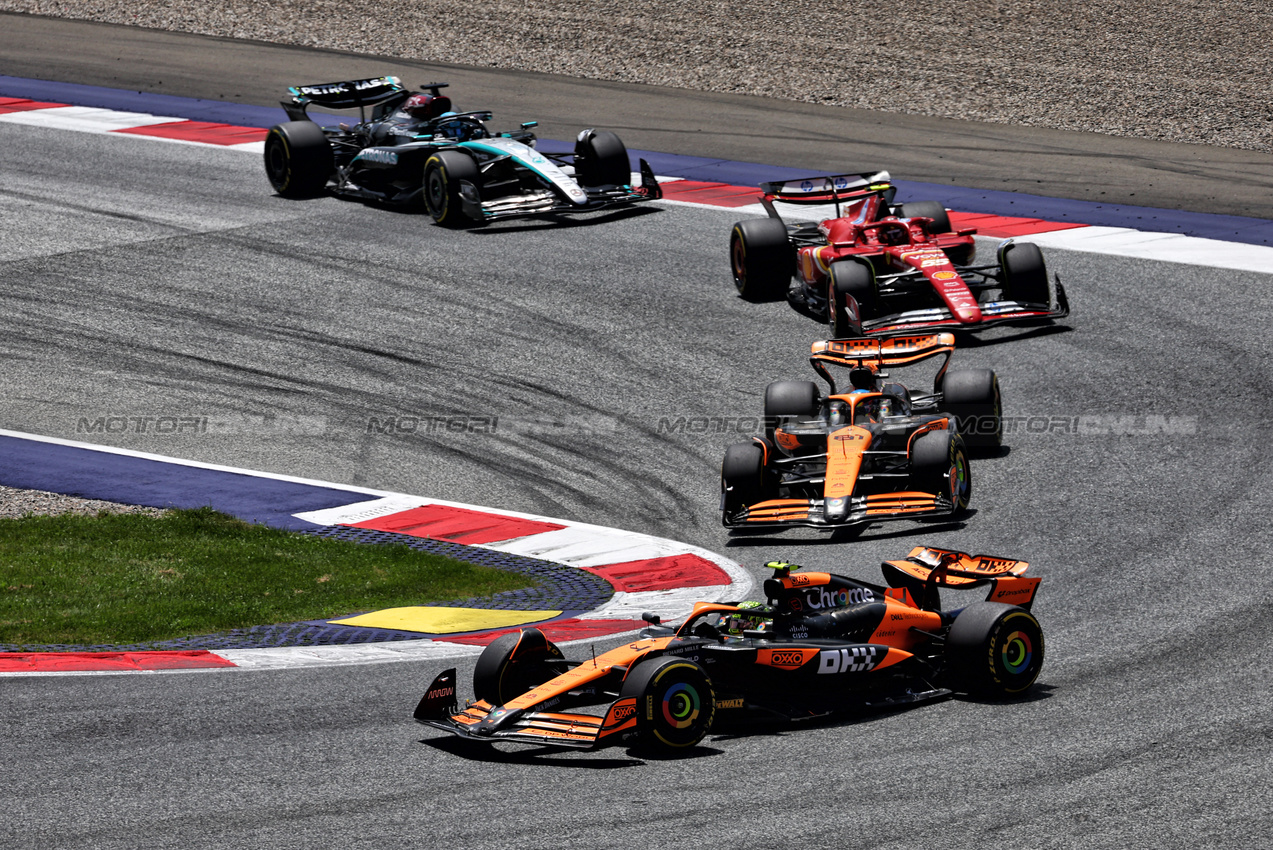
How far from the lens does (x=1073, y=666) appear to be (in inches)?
451

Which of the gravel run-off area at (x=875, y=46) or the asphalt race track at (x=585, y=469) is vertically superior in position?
the gravel run-off area at (x=875, y=46)

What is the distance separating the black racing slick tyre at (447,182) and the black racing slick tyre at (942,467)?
38.2ft

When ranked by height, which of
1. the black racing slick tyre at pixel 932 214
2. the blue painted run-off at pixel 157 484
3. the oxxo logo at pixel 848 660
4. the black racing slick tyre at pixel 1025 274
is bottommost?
the blue painted run-off at pixel 157 484

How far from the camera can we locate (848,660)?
1069 cm

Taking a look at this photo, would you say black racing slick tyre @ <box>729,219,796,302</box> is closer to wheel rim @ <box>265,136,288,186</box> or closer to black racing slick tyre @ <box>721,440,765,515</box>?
black racing slick tyre @ <box>721,440,765,515</box>

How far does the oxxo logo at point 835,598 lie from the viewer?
1095 centimetres

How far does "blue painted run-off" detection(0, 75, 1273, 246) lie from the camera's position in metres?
25.6

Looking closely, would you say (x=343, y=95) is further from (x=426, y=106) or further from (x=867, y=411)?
(x=867, y=411)

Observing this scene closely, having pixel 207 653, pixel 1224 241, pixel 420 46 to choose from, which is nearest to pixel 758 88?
pixel 420 46

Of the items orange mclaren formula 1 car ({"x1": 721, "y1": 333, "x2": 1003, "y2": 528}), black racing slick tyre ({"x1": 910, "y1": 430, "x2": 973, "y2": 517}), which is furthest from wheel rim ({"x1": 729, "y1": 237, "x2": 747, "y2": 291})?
black racing slick tyre ({"x1": 910, "y1": 430, "x2": 973, "y2": 517})

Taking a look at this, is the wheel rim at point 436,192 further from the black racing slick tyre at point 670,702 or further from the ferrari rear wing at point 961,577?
the black racing slick tyre at point 670,702

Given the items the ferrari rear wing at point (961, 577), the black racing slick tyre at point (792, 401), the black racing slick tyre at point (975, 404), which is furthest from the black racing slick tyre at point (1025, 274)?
the ferrari rear wing at point (961, 577)

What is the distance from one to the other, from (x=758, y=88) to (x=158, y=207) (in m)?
14.3

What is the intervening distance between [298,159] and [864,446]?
14227mm
